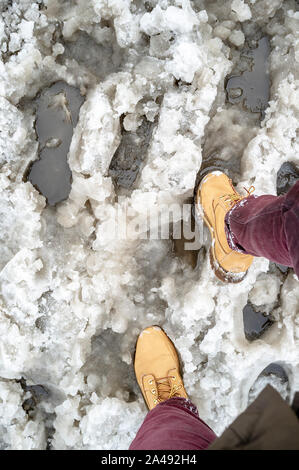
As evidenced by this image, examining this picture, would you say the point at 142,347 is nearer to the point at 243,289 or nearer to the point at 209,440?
the point at 243,289

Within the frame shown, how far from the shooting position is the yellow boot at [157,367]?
2570 mm

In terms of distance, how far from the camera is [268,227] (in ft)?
5.68

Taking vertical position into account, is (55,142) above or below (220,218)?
above

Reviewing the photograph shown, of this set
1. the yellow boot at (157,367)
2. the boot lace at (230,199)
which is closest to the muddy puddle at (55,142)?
the boot lace at (230,199)

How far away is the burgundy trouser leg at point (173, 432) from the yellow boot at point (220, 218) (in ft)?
→ 2.90

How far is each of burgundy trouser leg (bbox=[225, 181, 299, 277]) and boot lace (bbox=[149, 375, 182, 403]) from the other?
3.53 feet

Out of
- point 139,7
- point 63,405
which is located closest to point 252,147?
point 139,7

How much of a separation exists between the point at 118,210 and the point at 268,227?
1085 millimetres

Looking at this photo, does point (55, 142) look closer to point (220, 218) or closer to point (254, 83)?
point (220, 218)

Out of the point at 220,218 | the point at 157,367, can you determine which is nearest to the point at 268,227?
the point at 220,218

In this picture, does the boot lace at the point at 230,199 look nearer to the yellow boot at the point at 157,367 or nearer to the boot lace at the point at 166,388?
the yellow boot at the point at 157,367

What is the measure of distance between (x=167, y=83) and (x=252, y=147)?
27.5 inches

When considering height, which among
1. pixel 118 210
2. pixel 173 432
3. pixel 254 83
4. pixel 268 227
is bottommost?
pixel 173 432

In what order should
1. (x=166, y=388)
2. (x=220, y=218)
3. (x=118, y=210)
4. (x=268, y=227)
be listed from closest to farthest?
(x=268, y=227), (x=220, y=218), (x=118, y=210), (x=166, y=388)
